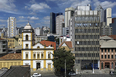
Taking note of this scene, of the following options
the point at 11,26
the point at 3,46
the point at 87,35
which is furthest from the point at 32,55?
the point at 11,26

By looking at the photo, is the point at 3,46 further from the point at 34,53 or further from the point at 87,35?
the point at 87,35

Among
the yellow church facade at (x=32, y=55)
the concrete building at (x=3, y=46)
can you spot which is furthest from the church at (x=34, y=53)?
the concrete building at (x=3, y=46)

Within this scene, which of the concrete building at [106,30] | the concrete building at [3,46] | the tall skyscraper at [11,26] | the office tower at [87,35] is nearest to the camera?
the office tower at [87,35]

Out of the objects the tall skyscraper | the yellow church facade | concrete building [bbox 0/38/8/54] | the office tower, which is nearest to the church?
the yellow church facade

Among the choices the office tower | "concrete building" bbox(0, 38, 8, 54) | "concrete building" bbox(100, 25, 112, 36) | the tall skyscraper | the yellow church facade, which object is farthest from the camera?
"concrete building" bbox(100, 25, 112, 36)

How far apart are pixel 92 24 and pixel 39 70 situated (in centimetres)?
2839

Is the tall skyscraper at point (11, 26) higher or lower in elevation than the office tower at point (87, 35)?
higher

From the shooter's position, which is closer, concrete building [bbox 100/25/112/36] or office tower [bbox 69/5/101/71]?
office tower [bbox 69/5/101/71]

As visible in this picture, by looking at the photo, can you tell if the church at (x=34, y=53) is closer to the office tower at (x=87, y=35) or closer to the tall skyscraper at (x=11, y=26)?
the office tower at (x=87, y=35)

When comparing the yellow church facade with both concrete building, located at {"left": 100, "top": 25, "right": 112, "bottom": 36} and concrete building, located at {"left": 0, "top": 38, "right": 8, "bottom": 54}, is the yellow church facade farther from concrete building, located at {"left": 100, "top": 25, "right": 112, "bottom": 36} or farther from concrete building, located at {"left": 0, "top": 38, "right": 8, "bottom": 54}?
concrete building, located at {"left": 100, "top": 25, "right": 112, "bottom": 36}

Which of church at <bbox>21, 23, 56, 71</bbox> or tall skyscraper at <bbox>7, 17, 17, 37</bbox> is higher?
tall skyscraper at <bbox>7, 17, 17, 37</bbox>

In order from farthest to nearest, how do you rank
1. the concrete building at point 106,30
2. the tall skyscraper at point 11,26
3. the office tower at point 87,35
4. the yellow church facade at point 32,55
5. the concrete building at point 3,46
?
the concrete building at point 106,30 → the tall skyscraper at point 11,26 → the concrete building at point 3,46 → the office tower at point 87,35 → the yellow church facade at point 32,55

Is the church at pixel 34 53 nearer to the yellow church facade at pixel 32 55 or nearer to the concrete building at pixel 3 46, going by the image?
the yellow church facade at pixel 32 55

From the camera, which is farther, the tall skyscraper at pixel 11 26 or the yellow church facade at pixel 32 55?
the tall skyscraper at pixel 11 26
